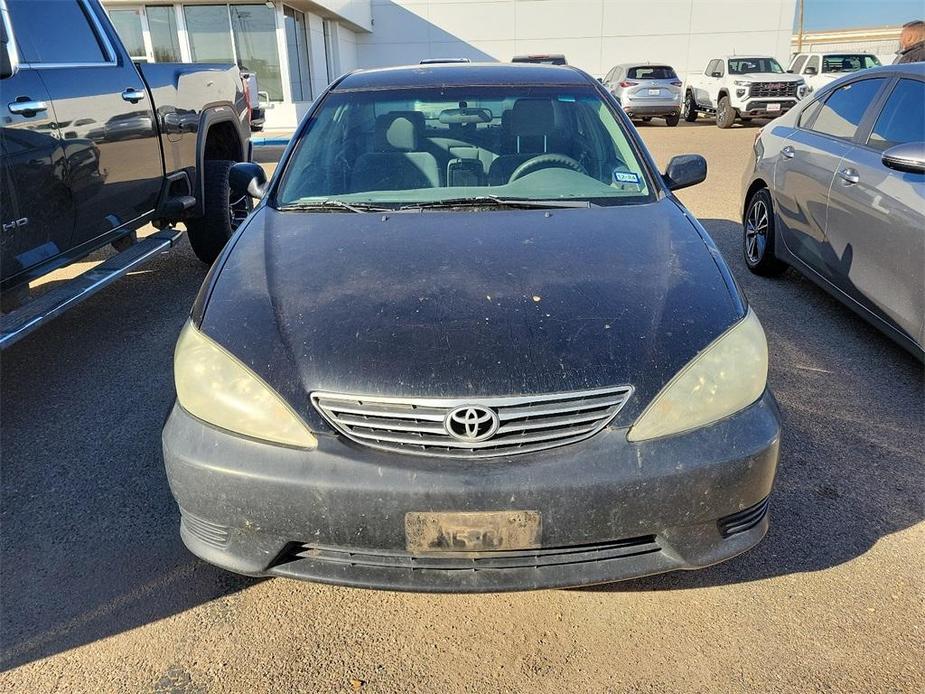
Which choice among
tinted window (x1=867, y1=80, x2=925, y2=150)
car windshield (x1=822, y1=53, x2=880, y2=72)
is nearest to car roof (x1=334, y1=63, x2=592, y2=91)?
tinted window (x1=867, y1=80, x2=925, y2=150)

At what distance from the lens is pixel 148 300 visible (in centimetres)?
530

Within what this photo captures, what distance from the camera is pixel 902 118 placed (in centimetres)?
396

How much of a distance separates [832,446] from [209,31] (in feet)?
66.8

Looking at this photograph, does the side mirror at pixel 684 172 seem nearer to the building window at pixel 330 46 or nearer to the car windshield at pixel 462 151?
the car windshield at pixel 462 151

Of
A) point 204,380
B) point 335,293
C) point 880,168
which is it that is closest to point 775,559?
point 335,293

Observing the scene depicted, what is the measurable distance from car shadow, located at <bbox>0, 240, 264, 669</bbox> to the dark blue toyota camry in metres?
0.42

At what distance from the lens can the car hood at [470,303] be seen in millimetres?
1976

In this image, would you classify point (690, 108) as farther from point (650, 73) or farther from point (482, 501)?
point (482, 501)

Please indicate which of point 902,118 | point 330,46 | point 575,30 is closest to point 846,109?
point 902,118

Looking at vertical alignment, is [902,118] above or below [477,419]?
above

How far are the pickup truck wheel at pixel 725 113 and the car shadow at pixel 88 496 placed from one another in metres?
17.4

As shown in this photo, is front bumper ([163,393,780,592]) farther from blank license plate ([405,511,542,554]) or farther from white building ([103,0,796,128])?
white building ([103,0,796,128])

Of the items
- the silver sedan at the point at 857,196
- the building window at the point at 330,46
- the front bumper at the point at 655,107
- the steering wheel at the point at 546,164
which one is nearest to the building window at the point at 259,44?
the building window at the point at 330,46

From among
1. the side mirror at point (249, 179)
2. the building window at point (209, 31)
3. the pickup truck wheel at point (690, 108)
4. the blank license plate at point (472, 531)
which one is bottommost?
the pickup truck wheel at point (690, 108)
